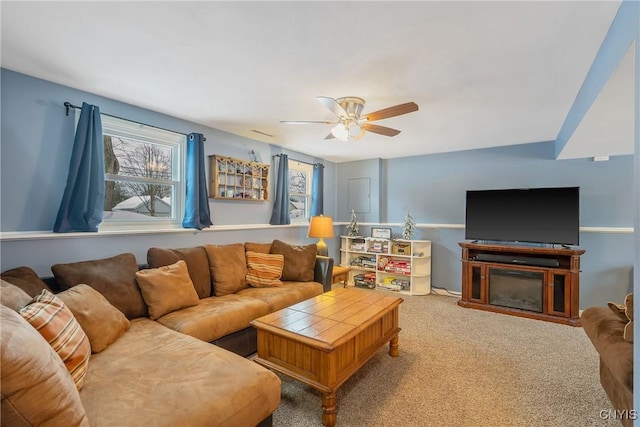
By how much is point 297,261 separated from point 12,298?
2484 mm

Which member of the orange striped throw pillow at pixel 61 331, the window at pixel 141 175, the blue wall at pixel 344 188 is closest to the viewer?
the orange striped throw pillow at pixel 61 331

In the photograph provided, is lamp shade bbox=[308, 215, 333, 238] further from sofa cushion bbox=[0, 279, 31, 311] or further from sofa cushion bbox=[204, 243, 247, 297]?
sofa cushion bbox=[0, 279, 31, 311]

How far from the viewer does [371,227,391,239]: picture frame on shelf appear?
518 cm

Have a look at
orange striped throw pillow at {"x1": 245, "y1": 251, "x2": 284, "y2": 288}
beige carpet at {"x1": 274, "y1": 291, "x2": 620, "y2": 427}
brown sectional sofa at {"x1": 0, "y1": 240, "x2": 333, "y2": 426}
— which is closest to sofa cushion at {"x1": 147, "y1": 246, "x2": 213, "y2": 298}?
brown sectional sofa at {"x1": 0, "y1": 240, "x2": 333, "y2": 426}

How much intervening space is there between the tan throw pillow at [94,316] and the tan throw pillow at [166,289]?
14.0 inches

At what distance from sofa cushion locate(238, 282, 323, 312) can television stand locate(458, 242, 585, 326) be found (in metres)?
2.22

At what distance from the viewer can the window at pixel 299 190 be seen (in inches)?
196

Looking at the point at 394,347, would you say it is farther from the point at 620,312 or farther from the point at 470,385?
the point at 620,312

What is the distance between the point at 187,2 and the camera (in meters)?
1.48

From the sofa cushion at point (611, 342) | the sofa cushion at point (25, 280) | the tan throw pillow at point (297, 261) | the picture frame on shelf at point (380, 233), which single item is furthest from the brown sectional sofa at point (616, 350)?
the sofa cushion at point (25, 280)

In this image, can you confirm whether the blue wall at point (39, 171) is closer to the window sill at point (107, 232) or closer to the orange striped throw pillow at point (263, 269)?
the window sill at point (107, 232)

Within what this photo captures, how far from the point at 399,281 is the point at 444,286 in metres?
0.70

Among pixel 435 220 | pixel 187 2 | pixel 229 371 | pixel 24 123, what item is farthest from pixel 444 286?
pixel 24 123

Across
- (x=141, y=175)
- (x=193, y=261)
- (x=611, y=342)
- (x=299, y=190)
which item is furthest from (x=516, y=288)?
(x=141, y=175)
